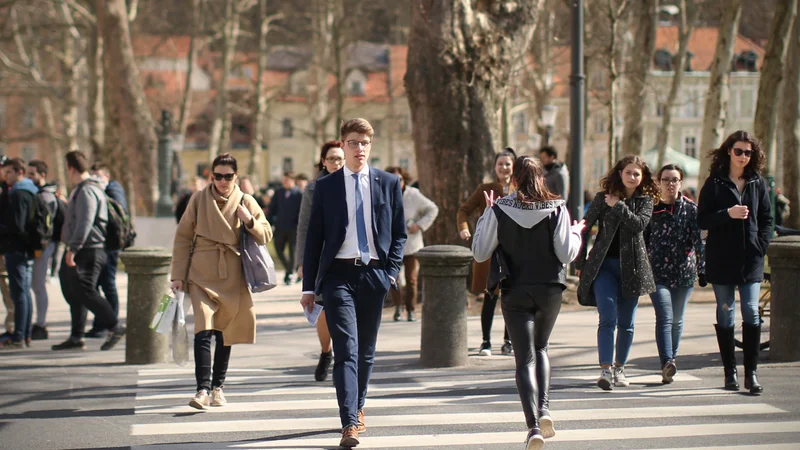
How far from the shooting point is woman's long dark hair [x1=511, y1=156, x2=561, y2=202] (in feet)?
22.4

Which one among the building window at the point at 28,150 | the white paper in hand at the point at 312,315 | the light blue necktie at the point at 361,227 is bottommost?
the building window at the point at 28,150

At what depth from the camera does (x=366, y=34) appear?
4922 cm

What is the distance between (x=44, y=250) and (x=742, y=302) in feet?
24.9

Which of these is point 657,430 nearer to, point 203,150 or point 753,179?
point 753,179

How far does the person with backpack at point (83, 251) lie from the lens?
11.8 metres

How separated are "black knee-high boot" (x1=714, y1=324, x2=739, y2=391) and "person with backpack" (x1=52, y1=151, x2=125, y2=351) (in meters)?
6.34

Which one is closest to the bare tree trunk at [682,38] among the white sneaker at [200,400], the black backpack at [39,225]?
the black backpack at [39,225]

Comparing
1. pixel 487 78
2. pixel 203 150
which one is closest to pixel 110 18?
pixel 487 78

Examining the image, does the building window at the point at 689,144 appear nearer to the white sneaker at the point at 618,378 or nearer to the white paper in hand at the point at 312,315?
the white sneaker at the point at 618,378

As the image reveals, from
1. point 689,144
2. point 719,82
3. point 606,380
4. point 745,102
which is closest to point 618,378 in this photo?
point 606,380

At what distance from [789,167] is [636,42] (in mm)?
7387

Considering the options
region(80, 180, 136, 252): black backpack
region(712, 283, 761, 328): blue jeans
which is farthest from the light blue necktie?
region(80, 180, 136, 252): black backpack

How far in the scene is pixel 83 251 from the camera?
12.0 metres

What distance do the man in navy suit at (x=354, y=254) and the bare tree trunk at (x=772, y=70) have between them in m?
14.9
